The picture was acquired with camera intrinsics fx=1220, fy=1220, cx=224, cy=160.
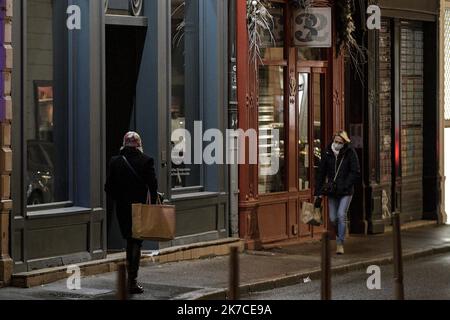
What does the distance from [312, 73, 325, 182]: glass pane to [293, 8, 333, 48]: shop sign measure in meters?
1.00

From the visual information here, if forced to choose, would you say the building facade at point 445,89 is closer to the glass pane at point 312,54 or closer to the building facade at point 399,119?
the building facade at point 399,119

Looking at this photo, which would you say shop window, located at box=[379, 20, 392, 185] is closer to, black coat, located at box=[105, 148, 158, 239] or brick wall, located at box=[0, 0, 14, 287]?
black coat, located at box=[105, 148, 158, 239]

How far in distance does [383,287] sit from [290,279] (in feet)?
3.95

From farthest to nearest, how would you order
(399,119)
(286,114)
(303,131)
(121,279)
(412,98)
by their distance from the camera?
(412,98)
(399,119)
(303,131)
(286,114)
(121,279)

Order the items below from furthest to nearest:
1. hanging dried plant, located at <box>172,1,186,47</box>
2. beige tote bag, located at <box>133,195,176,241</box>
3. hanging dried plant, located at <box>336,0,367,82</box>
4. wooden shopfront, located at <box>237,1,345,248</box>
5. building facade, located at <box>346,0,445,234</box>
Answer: building facade, located at <box>346,0,445,234</box>, hanging dried plant, located at <box>336,0,367,82</box>, wooden shopfront, located at <box>237,1,345,248</box>, hanging dried plant, located at <box>172,1,186,47</box>, beige tote bag, located at <box>133,195,176,241</box>

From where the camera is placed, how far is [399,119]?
2184cm

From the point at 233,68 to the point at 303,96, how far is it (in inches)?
86.2

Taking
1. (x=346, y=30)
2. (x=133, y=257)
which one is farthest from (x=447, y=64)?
(x=133, y=257)

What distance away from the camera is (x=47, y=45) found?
15.1m

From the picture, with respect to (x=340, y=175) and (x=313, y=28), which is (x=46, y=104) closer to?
(x=340, y=175)

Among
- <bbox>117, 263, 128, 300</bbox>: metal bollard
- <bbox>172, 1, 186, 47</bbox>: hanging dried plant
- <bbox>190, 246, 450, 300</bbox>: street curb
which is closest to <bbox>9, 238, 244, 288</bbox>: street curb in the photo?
<bbox>190, 246, 450, 300</bbox>: street curb

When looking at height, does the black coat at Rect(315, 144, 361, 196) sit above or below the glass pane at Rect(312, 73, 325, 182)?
below

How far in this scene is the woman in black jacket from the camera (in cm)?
1786

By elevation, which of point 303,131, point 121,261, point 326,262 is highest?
point 303,131
